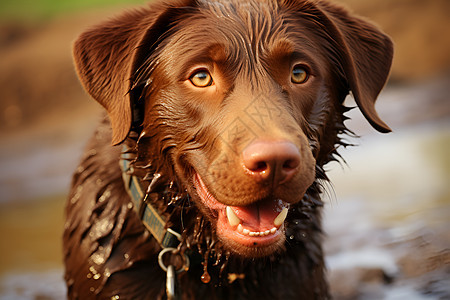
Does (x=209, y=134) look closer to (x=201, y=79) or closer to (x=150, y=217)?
(x=201, y=79)

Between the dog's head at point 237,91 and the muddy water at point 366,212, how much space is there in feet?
1.38

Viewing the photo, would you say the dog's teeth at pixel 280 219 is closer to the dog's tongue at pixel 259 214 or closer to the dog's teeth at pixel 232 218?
the dog's tongue at pixel 259 214

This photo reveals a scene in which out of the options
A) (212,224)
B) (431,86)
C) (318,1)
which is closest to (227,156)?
(212,224)

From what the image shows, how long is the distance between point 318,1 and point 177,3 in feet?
2.67

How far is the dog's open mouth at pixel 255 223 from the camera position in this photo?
8.70 ft

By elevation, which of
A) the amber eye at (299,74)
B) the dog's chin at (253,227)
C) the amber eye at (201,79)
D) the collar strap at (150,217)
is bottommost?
the collar strap at (150,217)

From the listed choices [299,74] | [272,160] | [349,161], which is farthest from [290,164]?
[349,161]

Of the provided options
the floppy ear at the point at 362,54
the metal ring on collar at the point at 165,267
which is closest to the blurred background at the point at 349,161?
the floppy ear at the point at 362,54

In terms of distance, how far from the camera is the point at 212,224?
291cm

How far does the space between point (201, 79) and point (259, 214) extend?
695mm

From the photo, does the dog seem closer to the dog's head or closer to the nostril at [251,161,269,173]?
the dog's head

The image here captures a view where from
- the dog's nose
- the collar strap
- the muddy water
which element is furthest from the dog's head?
the muddy water

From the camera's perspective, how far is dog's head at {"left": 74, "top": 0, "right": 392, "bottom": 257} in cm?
256

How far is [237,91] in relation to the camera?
279 centimetres
